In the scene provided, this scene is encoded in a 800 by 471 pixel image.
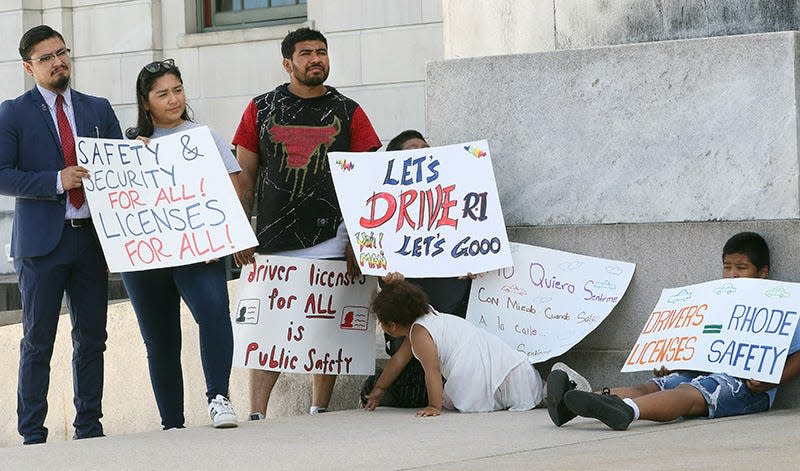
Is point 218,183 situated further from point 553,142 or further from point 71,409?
point 71,409

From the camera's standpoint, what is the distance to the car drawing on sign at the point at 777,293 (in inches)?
291

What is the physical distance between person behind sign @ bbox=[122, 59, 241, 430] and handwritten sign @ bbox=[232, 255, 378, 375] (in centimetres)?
58

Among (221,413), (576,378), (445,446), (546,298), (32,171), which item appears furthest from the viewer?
(546,298)

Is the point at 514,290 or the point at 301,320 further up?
the point at 514,290

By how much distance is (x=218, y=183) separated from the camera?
7793 mm

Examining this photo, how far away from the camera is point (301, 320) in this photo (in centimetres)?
845

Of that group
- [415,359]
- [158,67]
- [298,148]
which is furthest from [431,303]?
[158,67]

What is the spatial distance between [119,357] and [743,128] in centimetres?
421

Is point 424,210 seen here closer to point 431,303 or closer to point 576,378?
point 431,303

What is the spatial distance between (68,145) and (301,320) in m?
1.55

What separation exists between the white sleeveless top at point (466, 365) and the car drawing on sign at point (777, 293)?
1.22m

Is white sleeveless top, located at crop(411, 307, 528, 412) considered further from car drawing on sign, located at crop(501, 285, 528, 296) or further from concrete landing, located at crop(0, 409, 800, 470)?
car drawing on sign, located at crop(501, 285, 528, 296)

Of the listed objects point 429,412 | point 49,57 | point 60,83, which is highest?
point 49,57

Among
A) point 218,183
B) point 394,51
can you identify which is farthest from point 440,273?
A: point 394,51
